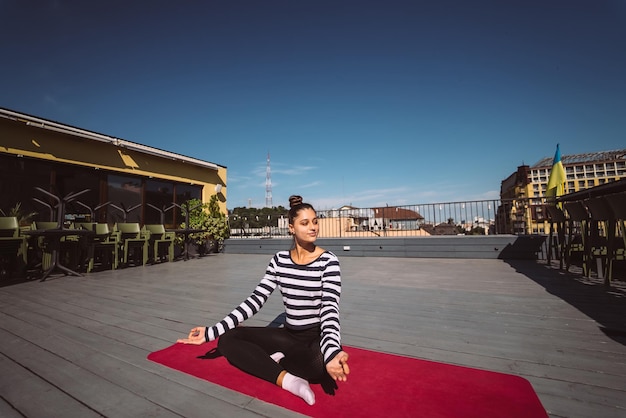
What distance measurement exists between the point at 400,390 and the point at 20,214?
886cm

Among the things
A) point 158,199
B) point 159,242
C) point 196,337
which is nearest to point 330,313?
point 196,337

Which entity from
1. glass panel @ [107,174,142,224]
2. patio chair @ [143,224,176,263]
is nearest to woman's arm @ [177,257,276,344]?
patio chair @ [143,224,176,263]

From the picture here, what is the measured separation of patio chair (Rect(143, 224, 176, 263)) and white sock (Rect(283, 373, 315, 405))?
721 cm

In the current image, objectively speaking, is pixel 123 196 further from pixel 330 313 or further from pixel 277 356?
pixel 330 313

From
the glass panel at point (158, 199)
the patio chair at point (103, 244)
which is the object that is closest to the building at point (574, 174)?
the glass panel at point (158, 199)

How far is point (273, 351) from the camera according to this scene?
1.60 m

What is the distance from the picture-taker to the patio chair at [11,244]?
4.86m

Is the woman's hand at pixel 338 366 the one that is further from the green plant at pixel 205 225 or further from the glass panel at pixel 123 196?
the green plant at pixel 205 225

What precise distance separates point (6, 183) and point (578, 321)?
1052cm

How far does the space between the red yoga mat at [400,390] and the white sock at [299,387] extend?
5 cm

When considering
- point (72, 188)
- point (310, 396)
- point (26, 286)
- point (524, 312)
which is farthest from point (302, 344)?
point (72, 188)

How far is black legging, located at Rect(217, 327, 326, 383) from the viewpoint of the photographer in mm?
1381

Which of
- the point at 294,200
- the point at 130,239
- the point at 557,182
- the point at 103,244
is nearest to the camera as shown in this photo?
the point at 294,200

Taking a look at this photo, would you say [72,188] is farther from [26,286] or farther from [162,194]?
[26,286]
